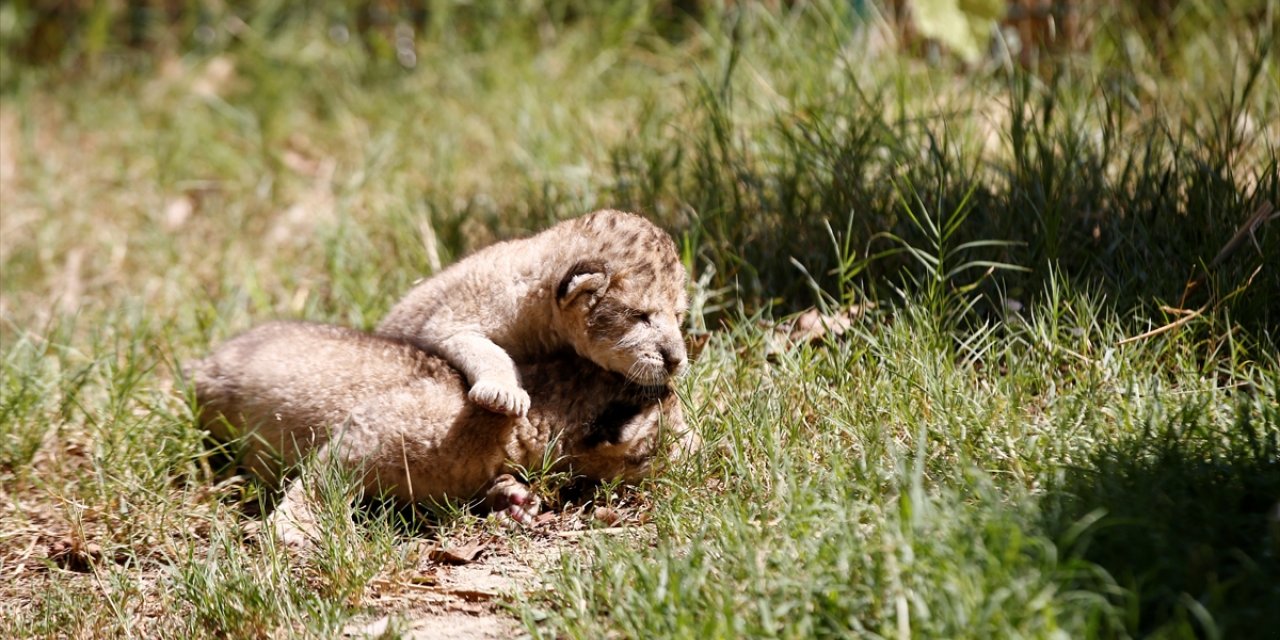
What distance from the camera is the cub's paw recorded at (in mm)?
4457

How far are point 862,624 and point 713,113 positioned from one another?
340 cm

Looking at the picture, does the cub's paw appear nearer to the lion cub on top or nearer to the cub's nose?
the lion cub on top

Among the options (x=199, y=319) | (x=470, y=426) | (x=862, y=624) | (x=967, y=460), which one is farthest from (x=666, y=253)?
(x=199, y=319)

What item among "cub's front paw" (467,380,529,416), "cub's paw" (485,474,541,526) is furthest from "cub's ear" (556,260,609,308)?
"cub's paw" (485,474,541,526)

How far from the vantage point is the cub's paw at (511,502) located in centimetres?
446

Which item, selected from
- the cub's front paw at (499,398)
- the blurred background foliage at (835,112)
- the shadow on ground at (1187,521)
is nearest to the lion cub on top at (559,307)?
the cub's front paw at (499,398)

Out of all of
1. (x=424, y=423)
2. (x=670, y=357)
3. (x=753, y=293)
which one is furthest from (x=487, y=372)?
(x=753, y=293)

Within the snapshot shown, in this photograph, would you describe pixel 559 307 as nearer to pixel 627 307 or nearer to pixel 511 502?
pixel 627 307

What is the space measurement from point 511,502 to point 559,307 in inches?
28.9

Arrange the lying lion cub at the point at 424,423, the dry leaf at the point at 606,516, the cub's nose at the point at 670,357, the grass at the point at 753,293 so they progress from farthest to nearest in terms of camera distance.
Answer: the cub's nose at the point at 670,357, the lying lion cub at the point at 424,423, the dry leaf at the point at 606,516, the grass at the point at 753,293

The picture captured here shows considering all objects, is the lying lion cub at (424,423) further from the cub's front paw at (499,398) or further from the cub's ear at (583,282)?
the cub's ear at (583,282)

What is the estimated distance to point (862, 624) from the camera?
10.9ft

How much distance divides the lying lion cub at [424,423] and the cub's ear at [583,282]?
31cm

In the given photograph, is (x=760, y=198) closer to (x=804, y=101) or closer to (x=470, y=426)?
(x=804, y=101)
